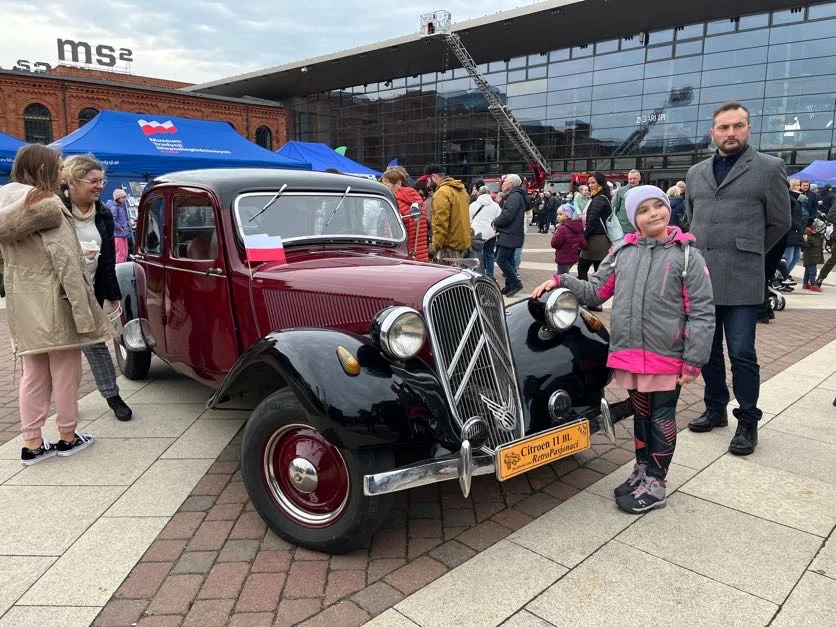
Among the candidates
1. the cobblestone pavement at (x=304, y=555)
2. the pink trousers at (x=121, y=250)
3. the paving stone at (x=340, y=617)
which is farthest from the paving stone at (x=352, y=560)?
the pink trousers at (x=121, y=250)

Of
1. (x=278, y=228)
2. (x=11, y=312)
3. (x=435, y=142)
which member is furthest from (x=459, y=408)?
(x=435, y=142)

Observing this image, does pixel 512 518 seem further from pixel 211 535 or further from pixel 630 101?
pixel 630 101

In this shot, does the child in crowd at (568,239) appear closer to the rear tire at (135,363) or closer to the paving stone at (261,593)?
the rear tire at (135,363)

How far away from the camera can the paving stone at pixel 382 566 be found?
2379 mm

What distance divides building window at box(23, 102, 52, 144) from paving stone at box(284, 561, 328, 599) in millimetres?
35983

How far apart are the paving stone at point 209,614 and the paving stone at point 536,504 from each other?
1.46 meters

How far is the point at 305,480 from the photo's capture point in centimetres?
258

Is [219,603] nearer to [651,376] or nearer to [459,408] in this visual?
[459,408]

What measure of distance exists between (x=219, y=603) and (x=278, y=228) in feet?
7.18

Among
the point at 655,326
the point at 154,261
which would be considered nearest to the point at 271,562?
the point at 655,326

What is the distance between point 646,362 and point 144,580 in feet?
8.00

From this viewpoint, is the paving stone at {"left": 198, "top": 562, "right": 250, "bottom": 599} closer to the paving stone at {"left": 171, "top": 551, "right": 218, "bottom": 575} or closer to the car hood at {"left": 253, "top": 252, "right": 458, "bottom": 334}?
the paving stone at {"left": 171, "top": 551, "right": 218, "bottom": 575}

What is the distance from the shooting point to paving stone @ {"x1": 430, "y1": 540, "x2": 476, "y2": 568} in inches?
97.0

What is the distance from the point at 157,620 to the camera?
2.11m
